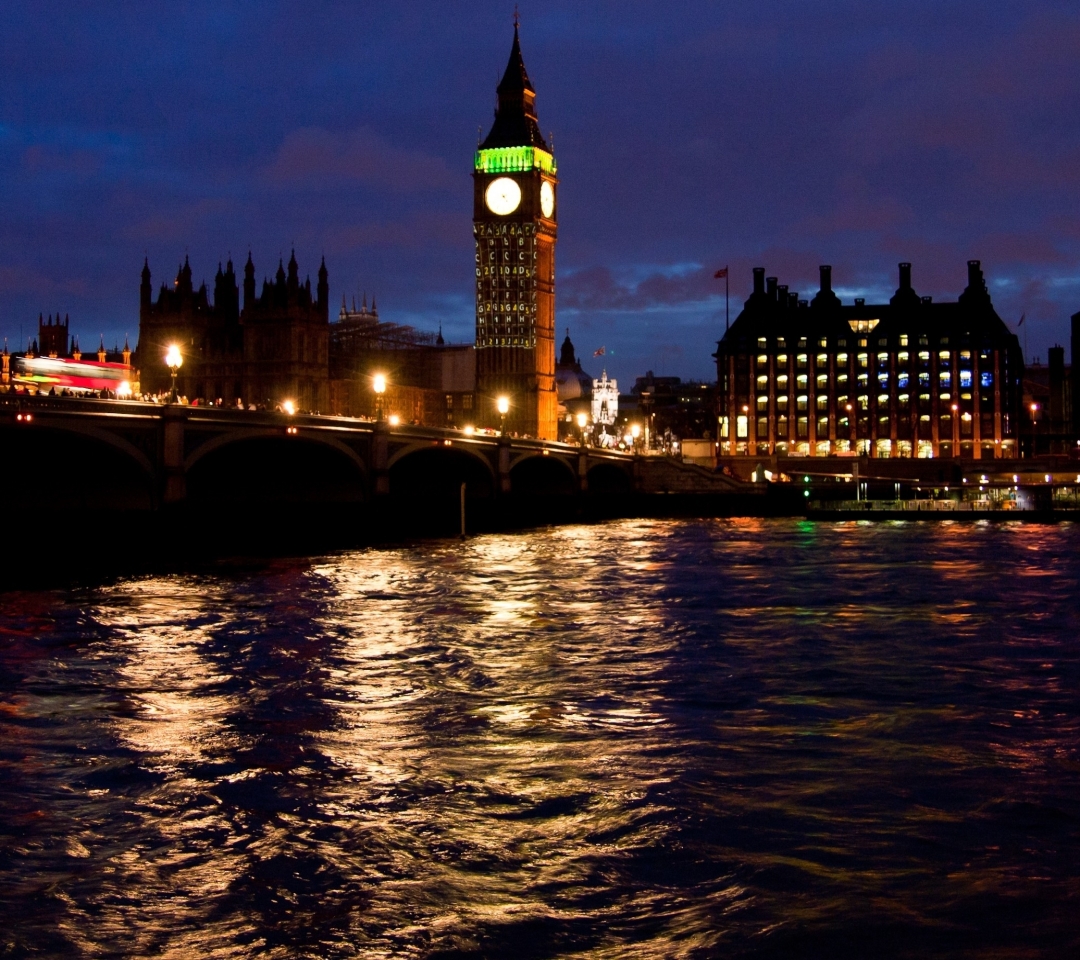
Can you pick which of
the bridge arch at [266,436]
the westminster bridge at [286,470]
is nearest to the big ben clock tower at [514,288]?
the westminster bridge at [286,470]

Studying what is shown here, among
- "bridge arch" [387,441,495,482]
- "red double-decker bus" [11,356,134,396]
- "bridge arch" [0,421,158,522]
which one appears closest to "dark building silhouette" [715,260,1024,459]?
"bridge arch" [387,441,495,482]

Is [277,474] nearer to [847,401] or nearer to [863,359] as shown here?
[847,401]

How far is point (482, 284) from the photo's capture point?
518 ft

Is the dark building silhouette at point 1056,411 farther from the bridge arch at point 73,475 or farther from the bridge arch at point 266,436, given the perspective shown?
the bridge arch at point 73,475

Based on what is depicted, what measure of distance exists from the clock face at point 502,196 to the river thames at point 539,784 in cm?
12754

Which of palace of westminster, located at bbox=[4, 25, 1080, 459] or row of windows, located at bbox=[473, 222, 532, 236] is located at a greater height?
row of windows, located at bbox=[473, 222, 532, 236]

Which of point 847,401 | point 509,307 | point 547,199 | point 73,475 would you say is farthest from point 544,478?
point 547,199

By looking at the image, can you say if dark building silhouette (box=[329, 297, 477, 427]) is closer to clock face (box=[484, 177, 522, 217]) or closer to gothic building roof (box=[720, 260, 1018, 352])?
clock face (box=[484, 177, 522, 217])

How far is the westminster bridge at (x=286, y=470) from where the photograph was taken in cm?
5084

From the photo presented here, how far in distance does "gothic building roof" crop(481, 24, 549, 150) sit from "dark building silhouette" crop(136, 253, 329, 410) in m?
33.3

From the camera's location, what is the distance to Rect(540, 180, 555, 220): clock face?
159 meters

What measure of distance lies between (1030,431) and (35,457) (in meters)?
129

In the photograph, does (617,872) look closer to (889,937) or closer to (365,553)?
(889,937)

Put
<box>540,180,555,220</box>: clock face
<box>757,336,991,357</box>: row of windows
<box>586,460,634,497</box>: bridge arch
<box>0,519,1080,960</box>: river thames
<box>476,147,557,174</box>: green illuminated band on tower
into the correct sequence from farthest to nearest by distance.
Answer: <box>476,147,557,174</box>: green illuminated band on tower → <box>540,180,555,220</box>: clock face → <box>757,336,991,357</box>: row of windows → <box>586,460,634,497</box>: bridge arch → <box>0,519,1080,960</box>: river thames
